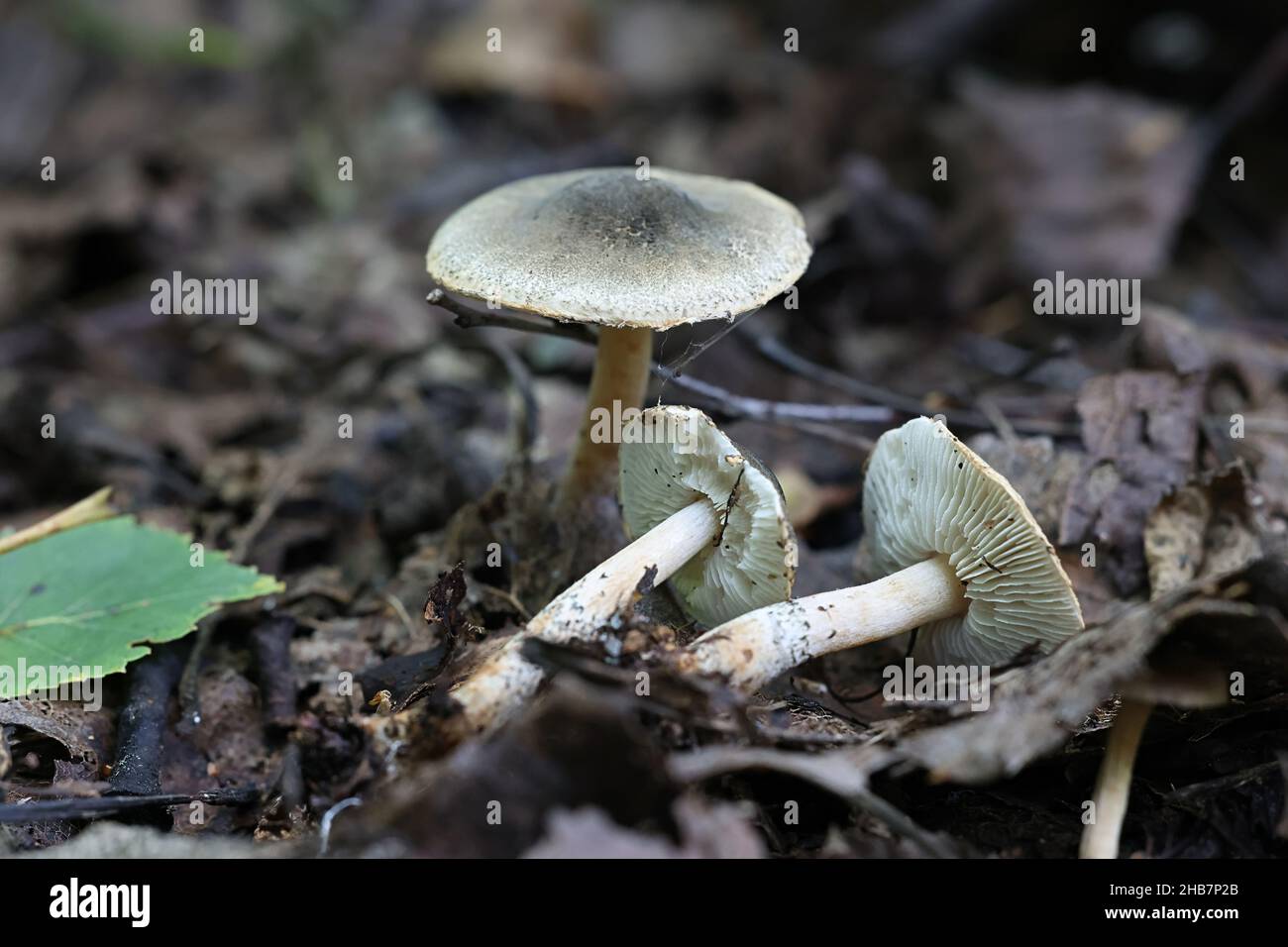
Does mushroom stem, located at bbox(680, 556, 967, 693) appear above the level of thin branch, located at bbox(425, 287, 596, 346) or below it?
below

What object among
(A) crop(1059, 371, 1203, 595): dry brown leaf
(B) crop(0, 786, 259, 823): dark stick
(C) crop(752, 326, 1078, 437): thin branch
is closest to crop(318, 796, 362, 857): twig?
(B) crop(0, 786, 259, 823): dark stick

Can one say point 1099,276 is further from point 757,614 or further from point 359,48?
point 359,48

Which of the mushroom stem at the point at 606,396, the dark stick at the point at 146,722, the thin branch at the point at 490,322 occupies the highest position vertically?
the thin branch at the point at 490,322

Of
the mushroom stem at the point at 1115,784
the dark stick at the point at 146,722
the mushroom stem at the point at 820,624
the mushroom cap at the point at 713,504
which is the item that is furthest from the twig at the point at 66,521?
the mushroom stem at the point at 1115,784

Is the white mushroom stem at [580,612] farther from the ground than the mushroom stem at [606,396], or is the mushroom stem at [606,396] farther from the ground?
the mushroom stem at [606,396]

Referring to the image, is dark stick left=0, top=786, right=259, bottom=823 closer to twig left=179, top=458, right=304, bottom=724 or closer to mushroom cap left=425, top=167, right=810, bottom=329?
twig left=179, top=458, right=304, bottom=724

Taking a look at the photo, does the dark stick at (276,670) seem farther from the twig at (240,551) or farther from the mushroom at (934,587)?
the mushroom at (934,587)

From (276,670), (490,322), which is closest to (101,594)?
(276,670)
